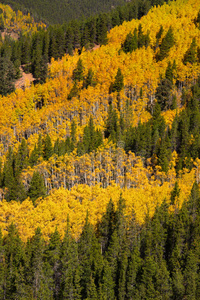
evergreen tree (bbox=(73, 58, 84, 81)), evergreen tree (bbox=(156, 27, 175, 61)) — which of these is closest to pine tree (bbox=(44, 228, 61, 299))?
evergreen tree (bbox=(73, 58, 84, 81))

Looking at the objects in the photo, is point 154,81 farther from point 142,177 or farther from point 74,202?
point 74,202

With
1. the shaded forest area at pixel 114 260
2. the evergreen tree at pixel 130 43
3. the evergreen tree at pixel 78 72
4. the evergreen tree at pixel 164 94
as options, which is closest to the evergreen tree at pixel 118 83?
the evergreen tree at pixel 164 94

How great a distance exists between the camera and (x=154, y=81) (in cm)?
10481

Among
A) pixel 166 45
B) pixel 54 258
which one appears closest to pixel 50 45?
pixel 166 45

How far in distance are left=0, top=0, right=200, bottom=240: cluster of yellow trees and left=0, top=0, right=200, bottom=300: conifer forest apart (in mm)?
348

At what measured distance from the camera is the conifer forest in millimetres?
59250

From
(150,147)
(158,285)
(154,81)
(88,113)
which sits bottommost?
(158,285)

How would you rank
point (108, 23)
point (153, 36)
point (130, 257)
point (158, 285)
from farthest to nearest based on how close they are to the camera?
point (108, 23) < point (153, 36) < point (130, 257) < point (158, 285)

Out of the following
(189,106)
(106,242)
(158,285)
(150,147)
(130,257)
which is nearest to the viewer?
(158,285)

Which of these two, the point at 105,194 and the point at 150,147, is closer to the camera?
the point at 105,194

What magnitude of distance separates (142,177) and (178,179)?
Answer: 25.8ft

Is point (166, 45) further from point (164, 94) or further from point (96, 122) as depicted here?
point (96, 122)

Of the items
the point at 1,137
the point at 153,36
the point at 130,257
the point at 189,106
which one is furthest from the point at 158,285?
the point at 153,36

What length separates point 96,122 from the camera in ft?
319
